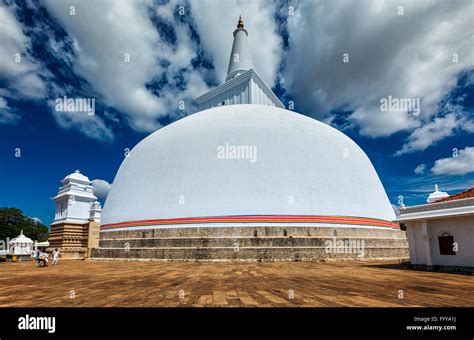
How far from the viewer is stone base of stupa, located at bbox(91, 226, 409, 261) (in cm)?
1432

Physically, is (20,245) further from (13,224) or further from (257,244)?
(257,244)

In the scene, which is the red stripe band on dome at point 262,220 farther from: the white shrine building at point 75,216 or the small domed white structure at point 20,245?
the small domed white structure at point 20,245

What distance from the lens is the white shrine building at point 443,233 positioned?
980 centimetres

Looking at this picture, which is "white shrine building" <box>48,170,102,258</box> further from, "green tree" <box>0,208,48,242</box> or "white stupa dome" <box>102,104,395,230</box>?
"green tree" <box>0,208,48,242</box>

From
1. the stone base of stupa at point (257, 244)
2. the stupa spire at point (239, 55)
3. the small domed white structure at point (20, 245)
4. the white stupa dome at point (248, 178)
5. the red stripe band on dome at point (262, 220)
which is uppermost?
the stupa spire at point (239, 55)

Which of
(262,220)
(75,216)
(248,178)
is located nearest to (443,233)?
(262,220)

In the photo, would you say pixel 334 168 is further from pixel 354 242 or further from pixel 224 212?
pixel 224 212

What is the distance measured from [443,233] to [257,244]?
26.9 feet

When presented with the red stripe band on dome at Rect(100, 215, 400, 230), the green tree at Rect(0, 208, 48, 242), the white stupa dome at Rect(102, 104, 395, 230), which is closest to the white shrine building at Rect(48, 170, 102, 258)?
the white stupa dome at Rect(102, 104, 395, 230)

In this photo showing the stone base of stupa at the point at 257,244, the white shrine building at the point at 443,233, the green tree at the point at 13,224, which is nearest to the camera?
A: the white shrine building at the point at 443,233

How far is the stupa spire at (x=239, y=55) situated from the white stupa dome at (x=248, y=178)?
458 inches

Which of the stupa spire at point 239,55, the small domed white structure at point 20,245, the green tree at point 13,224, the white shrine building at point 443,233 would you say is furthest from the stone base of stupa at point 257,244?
the green tree at point 13,224

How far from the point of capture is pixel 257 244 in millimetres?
14492
